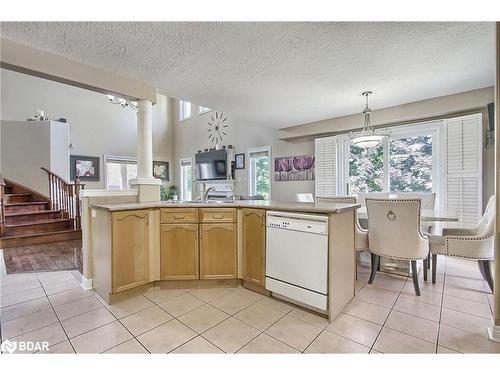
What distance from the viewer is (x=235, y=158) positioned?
6676 mm

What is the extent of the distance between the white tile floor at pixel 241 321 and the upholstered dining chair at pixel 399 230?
0.39 m

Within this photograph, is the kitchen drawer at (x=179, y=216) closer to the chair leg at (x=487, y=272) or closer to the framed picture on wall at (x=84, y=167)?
the chair leg at (x=487, y=272)

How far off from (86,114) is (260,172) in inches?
216

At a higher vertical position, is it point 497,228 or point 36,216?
point 497,228

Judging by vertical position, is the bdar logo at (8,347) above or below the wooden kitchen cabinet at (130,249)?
below

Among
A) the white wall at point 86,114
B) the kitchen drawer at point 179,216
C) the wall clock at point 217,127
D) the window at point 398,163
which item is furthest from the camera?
the wall clock at point 217,127

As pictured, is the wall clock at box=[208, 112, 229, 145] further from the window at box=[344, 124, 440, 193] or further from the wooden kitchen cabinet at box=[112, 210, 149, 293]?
the wooden kitchen cabinet at box=[112, 210, 149, 293]

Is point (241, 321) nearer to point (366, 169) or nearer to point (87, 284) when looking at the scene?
point (87, 284)

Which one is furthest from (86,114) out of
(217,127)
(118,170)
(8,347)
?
(8,347)

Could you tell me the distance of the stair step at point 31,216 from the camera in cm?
467

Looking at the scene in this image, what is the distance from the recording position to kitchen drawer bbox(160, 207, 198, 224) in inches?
98.1

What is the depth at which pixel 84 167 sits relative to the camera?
7.09 m

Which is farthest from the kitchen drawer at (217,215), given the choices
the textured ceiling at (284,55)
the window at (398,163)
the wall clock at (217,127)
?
the wall clock at (217,127)
